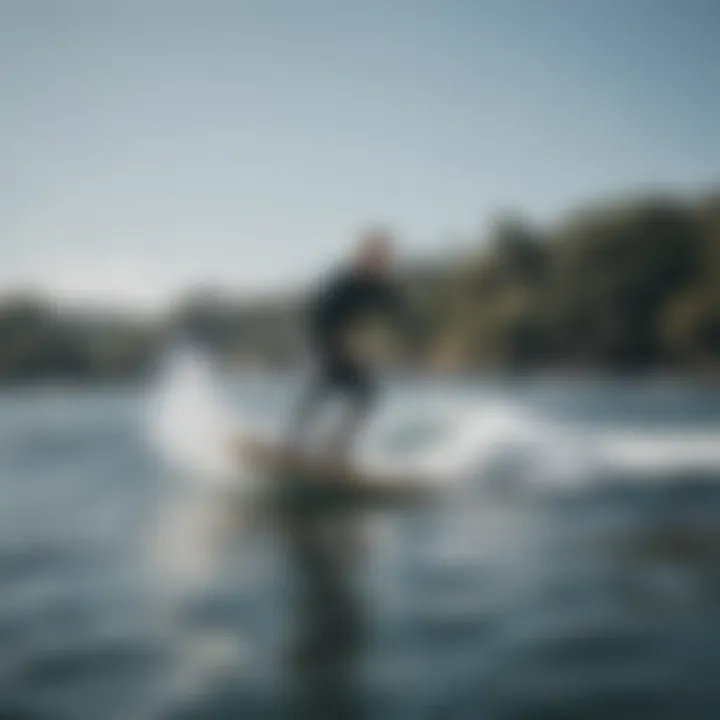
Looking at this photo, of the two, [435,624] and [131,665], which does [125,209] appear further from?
[435,624]

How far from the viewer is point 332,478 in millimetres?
3564

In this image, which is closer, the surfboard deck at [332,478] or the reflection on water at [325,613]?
the reflection on water at [325,613]

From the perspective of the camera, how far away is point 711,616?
2.40 meters

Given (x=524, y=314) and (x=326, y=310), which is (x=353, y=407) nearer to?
(x=326, y=310)

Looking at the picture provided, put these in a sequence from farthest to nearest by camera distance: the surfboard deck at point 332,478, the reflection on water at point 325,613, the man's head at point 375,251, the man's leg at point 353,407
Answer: the surfboard deck at point 332,478 < the man's leg at point 353,407 < the man's head at point 375,251 < the reflection on water at point 325,613

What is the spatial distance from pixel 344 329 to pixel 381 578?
3.70 feet

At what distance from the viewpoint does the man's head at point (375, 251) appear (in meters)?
3.08

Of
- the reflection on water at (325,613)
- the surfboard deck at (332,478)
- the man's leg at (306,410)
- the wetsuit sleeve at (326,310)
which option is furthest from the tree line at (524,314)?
the reflection on water at (325,613)

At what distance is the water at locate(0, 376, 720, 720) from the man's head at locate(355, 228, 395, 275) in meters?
0.66

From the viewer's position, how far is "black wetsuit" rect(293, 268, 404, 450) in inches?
124

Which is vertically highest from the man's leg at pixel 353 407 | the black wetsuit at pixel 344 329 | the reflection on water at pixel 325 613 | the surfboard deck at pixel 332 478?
the black wetsuit at pixel 344 329

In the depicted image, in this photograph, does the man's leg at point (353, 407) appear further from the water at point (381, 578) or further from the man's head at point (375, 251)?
the man's head at point (375, 251)

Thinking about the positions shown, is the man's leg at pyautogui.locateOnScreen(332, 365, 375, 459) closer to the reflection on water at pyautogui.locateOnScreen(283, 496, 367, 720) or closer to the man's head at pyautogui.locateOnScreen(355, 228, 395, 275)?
the reflection on water at pyautogui.locateOnScreen(283, 496, 367, 720)

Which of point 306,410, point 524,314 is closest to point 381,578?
point 306,410
